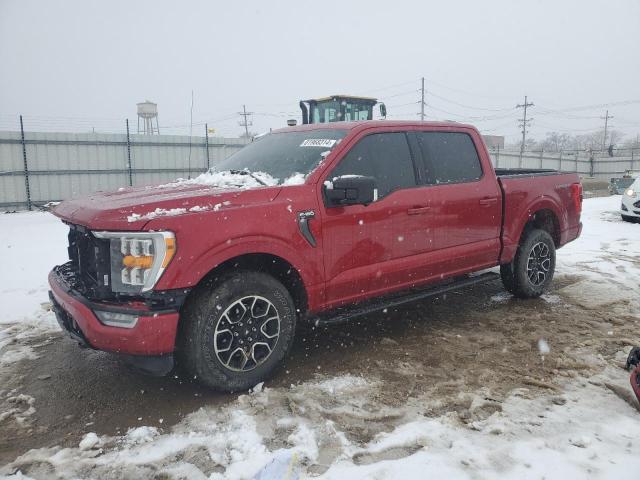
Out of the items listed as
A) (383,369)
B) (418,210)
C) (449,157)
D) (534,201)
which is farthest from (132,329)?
(534,201)

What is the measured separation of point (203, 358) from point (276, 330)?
1.78 ft

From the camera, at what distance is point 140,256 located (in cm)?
289

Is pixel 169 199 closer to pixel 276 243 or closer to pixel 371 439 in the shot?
pixel 276 243

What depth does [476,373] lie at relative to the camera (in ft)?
11.9

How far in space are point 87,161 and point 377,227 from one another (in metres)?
14.6

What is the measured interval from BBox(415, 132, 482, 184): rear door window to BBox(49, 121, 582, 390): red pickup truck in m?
0.01

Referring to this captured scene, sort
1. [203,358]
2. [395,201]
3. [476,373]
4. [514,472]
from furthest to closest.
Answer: [395,201], [476,373], [203,358], [514,472]

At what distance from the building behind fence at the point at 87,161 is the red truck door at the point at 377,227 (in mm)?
10099

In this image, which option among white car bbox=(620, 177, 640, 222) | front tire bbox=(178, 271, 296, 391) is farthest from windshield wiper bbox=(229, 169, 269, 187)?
white car bbox=(620, 177, 640, 222)

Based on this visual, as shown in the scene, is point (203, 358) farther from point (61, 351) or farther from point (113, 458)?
point (61, 351)

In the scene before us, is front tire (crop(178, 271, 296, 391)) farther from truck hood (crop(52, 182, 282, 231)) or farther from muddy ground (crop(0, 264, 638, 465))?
truck hood (crop(52, 182, 282, 231))

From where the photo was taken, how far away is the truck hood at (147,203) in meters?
2.90

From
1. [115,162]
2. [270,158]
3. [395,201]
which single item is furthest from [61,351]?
[115,162]

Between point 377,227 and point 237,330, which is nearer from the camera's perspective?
point 237,330
